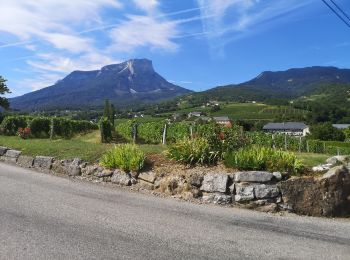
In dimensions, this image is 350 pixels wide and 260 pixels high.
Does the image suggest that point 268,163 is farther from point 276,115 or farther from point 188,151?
point 276,115

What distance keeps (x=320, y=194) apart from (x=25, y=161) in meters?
9.64

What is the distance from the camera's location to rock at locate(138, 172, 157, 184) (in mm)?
11469

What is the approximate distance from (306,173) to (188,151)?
3.24m

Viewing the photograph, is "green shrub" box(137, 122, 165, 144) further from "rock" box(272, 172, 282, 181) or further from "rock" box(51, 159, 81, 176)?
"rock" box(272, 172, 282, 181)

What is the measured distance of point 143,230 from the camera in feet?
24.5

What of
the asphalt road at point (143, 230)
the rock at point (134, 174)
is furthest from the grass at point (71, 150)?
the asphalt road at point (143, 230)

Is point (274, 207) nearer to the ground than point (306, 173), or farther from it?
nearer to the ground

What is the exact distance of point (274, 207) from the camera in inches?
399

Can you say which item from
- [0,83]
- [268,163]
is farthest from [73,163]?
[0,83]

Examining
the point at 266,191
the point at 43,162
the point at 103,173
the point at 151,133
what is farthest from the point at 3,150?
the point at 151,133

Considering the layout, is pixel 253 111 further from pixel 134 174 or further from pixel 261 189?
pixel 261 189

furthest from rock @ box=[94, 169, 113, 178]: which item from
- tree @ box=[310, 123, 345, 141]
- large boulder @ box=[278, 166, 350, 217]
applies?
tree @ box=[310, 123, 345, 141]

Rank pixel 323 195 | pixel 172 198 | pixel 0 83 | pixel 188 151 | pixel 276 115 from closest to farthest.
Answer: pixel 323 195 < pixel 172 198 < pixel 188 151 < pixel 0 83 < pixel 276 115

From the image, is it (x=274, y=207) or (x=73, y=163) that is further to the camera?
(x=73, y=163)
